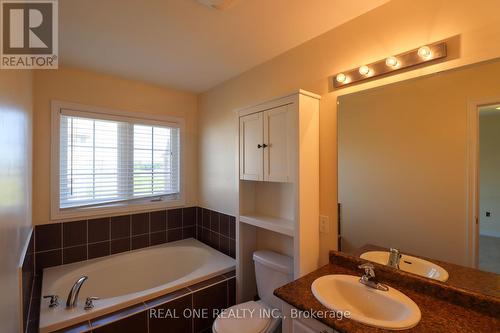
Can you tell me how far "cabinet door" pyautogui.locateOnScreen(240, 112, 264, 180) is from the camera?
1827 mm

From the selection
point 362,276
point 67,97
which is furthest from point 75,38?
point 362,276

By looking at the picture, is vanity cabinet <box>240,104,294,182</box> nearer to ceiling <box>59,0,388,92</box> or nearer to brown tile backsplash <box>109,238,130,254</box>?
ceiling <box>59,0,388,92</box>

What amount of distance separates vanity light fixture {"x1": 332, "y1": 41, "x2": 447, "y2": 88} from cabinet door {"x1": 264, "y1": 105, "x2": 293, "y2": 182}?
1.33 feet

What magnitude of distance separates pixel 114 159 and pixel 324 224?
7.34ft

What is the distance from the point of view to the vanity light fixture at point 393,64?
1178 millimetres

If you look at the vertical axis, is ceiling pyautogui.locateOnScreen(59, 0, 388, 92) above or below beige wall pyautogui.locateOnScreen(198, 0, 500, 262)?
above

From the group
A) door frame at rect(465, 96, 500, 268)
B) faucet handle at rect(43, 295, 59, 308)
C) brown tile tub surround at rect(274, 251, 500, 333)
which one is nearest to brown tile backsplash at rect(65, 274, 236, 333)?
faucet handle at rect(43, 295, 59, 308)

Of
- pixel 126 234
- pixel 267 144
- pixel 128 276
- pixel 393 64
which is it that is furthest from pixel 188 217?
pixel 393 64

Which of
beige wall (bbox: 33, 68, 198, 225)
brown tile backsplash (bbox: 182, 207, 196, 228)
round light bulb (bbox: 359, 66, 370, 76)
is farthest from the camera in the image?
brown tile backsplash (bbox: 182, 207, 196, 228)

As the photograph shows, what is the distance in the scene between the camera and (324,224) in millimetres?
1625

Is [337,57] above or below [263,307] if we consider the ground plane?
above

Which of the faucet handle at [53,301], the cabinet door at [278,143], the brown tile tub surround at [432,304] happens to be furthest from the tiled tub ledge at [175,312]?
the cabinet door at [278,143]

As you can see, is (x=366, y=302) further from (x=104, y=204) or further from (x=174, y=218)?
(x=104, y=204)

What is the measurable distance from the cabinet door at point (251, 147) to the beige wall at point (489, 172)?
4.04ft
